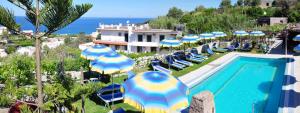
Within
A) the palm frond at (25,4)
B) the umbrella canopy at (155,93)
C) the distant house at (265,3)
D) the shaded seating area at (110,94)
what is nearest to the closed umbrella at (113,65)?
the shaded seating area at (110,94)

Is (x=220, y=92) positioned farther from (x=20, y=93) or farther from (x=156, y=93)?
(x=20, y=93)

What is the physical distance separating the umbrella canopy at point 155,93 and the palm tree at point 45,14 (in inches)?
124

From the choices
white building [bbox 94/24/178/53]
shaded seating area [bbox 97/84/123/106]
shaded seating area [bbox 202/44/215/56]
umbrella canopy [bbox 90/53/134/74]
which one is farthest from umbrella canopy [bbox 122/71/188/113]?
white building [bbox 94/24/178/53]

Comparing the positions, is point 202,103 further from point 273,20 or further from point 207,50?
point 273,20

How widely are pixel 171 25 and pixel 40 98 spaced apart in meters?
58.6

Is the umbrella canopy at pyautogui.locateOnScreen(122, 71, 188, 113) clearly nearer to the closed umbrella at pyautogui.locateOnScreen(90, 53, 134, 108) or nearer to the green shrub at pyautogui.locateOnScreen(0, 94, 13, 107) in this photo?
the closed umbrella at pyautogui.locateOnScreen(90, 53, 134, 108)

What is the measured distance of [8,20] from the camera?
Answer: 4699 millimetres

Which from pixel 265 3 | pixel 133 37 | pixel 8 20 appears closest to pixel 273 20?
pixel 133 37

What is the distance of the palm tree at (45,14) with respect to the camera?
4684mm

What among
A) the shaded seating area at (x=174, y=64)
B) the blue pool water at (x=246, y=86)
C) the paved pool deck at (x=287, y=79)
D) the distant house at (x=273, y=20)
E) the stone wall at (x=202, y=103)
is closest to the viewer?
the stone wall at (x=202, y=103)

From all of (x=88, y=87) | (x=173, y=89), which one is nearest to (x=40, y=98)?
(x=88, y=87)

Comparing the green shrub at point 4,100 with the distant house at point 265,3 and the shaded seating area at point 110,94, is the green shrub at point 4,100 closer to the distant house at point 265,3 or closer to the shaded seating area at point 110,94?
the shaded seating area at point 110,94

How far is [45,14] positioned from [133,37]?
41.1 m

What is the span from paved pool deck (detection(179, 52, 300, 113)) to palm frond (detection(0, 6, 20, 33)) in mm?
10355
